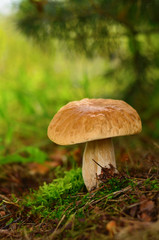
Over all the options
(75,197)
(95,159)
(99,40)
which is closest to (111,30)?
(99,40)

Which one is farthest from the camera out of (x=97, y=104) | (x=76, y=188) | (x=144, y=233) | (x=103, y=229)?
(x=76, y=188)

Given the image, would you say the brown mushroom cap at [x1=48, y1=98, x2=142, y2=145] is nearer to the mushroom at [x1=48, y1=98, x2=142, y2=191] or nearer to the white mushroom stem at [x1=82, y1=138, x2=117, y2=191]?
the mushroom at [x1=48, y1=98, x2=142, y2=191]

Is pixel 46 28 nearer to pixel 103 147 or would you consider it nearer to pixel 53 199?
pixel 103 147

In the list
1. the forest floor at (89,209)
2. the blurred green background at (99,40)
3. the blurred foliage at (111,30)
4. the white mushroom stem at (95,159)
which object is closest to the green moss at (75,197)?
the forest floor at (89,209)

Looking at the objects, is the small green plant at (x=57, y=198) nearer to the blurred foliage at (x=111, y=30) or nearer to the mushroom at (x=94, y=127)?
the mushroom at (x=94, y=127)

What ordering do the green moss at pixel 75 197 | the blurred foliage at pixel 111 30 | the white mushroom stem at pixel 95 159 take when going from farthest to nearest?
1. the blurred foliage at pixel 111 30
2. the white mushroom stem at pixel 95 159
3. the green moss at pixel 75 197

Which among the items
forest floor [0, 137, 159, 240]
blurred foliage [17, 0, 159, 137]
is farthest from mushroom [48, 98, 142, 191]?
blurred foliage [17, 0, 159, 137]

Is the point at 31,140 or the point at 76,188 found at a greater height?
the point at 31,140

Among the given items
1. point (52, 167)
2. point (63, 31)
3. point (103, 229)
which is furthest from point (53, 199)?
point (63, 31)
